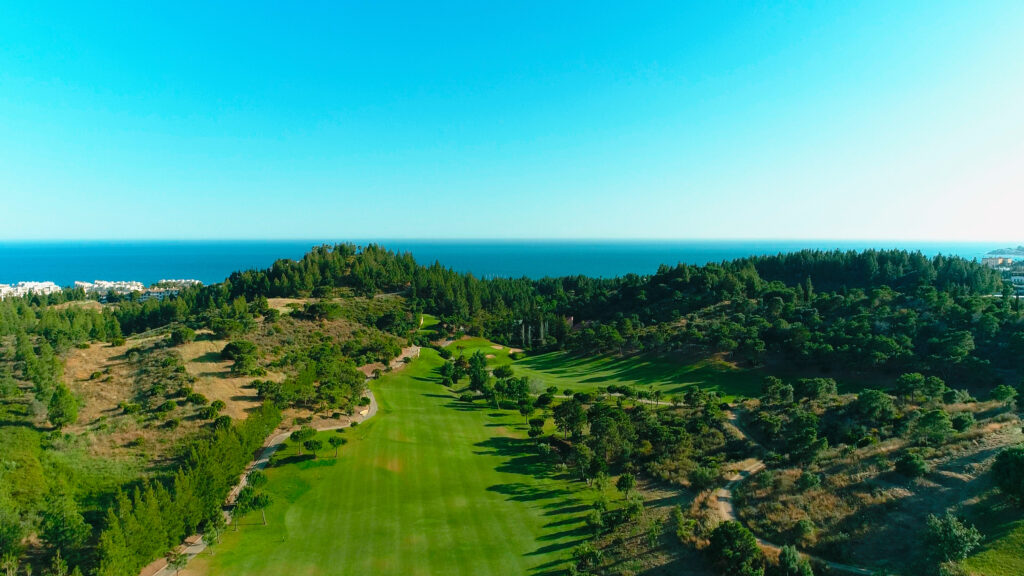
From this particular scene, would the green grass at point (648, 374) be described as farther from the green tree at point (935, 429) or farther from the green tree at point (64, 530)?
the green tree at point (64, 530)

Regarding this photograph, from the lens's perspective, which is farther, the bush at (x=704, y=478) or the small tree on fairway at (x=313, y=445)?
the small tree on fairway at (x=313, y=445)

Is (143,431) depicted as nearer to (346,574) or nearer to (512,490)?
(346,574)

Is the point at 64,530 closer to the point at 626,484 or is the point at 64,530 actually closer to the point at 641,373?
the point at 626,484

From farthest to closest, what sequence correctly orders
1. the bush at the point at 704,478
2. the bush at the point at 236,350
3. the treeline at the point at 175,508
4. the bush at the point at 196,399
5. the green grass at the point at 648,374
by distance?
the green grass at the point at 648,374 → the bush at the point at 236,350 → the bush at the point at 196,399 → the bush at the point at 704,478 → the treeline at the point at 175,508

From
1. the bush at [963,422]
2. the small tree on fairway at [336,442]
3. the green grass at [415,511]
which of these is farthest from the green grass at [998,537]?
the small tree on fairway at [336,442]

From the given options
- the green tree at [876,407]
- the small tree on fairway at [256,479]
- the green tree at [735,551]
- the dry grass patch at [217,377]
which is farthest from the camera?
the dry grass patch at [217,377]

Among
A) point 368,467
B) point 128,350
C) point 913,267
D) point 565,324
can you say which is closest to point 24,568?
point 368,467
